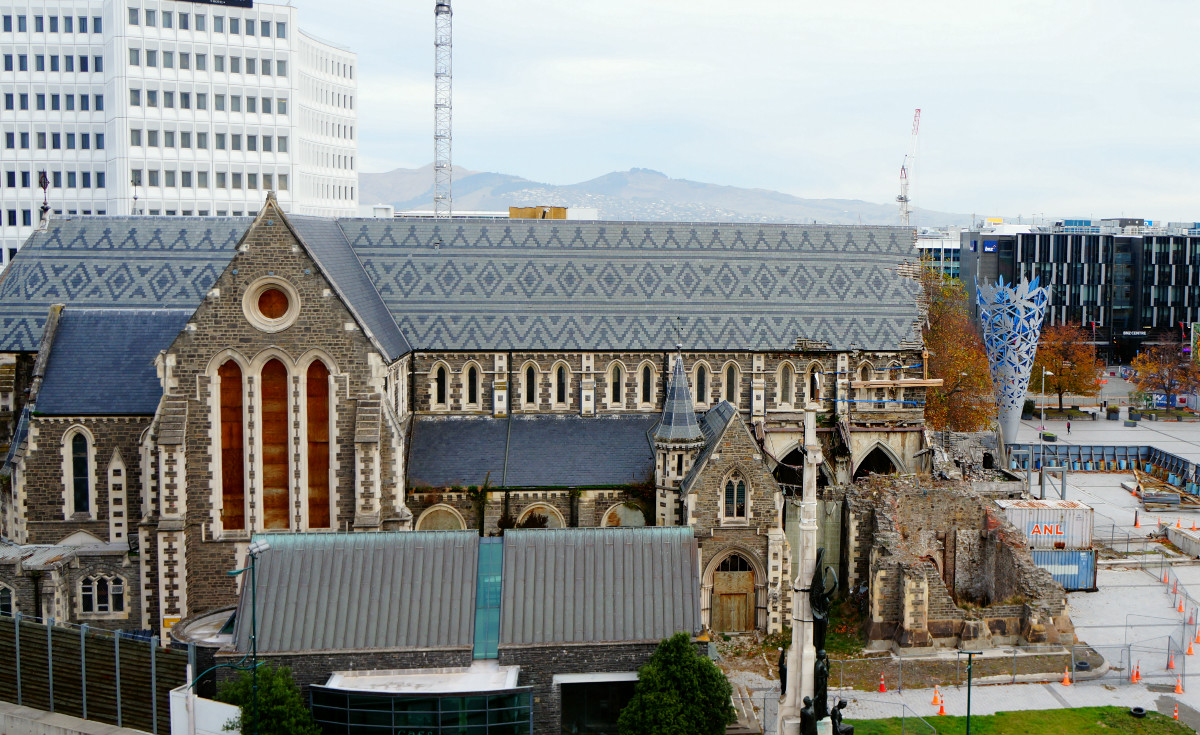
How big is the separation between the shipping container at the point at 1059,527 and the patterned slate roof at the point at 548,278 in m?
10.2

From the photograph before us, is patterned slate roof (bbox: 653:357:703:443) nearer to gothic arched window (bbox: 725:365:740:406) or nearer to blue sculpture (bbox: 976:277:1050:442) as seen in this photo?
gothic arched window (bbox: 725:365:740:406)

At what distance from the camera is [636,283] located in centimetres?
4681

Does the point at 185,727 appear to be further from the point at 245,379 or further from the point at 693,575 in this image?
the point at 693,575

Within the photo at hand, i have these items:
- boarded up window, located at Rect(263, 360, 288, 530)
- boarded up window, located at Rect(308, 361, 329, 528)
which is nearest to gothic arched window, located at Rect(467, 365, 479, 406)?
boarded up window, located at Rect(308, 361, 329, 528)

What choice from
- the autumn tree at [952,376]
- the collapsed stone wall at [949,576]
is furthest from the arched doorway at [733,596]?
the autumn tree at [952,376]

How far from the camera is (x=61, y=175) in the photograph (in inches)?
3428

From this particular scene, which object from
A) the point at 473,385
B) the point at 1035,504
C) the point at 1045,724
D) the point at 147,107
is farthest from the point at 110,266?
the point at 147,107

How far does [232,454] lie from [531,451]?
11.1 metres

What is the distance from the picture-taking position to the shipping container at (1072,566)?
44906 mm

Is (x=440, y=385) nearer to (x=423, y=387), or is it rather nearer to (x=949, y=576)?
(x=423, y=387)

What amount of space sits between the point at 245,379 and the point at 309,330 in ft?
9.00

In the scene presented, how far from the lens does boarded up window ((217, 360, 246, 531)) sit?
37062 millimetres

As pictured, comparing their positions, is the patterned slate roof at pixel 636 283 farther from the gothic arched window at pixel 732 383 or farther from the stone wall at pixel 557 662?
the stone wall at pixel 557 662

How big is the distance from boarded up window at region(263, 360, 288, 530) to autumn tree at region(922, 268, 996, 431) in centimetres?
4077
